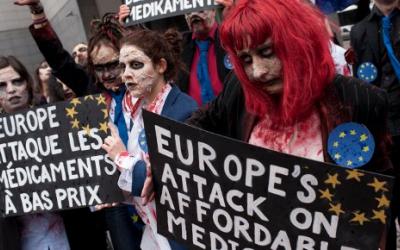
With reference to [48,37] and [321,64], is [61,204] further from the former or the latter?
[321,64]

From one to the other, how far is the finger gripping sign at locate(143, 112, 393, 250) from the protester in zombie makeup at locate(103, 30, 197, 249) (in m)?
0.37

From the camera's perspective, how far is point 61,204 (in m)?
2.37

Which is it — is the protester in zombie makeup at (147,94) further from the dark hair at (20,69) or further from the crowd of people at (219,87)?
the dark hair at (20,69)

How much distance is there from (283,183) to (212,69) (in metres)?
2.01

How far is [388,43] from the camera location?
290 centimetres

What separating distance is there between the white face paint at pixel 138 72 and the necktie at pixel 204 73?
1.12 meters

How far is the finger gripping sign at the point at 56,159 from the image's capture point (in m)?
2.26

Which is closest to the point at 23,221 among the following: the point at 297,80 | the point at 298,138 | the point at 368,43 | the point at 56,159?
the point at 56,159

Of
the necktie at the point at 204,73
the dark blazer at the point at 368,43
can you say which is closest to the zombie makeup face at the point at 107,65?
the necktie at the point at 204,73

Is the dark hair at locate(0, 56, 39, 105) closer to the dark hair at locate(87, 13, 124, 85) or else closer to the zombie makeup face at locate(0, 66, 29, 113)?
the zombie makeup face at locate(0, 66, 29, 113)

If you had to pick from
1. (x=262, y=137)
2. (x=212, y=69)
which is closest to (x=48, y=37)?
(x=212, y=69)

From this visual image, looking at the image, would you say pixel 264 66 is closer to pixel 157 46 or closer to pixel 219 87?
pixel 157 46

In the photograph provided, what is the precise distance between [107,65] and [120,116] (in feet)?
0.90

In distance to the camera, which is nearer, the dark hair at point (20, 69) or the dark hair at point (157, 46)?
the dark hair at point (157, 46)
